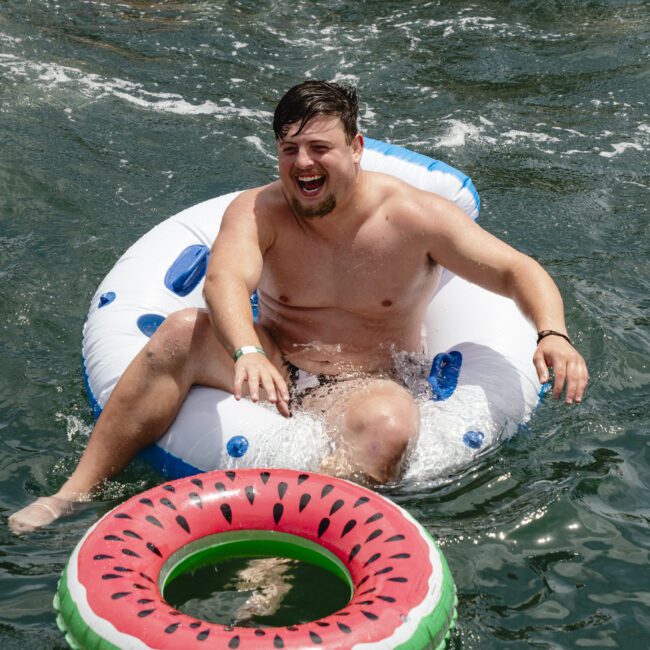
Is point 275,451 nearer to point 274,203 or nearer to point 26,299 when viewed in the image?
point 274,203

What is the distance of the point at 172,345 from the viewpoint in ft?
11.9

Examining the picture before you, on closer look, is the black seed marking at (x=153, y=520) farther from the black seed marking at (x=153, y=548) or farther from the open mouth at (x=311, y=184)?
Answer: the open mouth at (x=311, y=184)

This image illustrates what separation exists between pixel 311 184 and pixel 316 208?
0.09 metres

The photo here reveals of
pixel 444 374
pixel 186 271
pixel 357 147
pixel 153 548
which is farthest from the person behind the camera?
pixel 186 271

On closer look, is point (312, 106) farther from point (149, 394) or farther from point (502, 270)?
point (149, 394)

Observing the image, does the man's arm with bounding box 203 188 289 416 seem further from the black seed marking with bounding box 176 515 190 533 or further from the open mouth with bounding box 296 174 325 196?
the black seed marking with bounding box 176 515 190 533

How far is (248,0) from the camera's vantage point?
9734mm

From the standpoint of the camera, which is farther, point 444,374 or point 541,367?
point 444,374

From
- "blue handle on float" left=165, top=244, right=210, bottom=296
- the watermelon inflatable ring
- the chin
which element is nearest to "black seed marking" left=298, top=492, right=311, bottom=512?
the watermelon inflatable ring

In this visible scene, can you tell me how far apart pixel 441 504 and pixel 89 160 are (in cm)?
398

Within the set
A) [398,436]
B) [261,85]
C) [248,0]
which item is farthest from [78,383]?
[248,0]

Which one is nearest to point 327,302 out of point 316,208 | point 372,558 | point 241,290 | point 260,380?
point 316,208

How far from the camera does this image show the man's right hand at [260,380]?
125 inches

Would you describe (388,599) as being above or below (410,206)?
below
